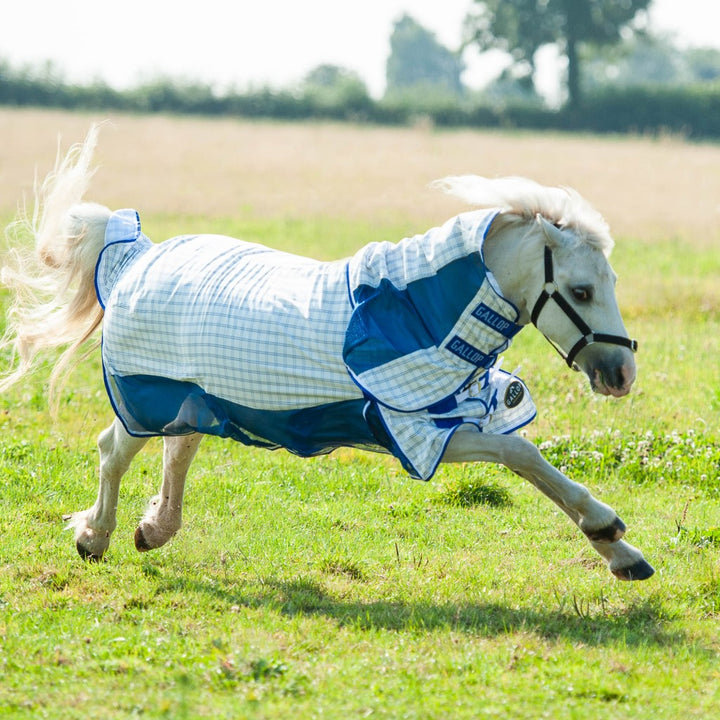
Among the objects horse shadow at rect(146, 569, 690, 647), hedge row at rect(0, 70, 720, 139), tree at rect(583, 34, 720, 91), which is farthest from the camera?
tree at rect(583, 34, 720, 91)

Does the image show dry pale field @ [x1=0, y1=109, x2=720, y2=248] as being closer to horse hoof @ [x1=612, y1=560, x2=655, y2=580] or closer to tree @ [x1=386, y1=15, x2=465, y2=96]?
horse hoof @ [x1=612, y1=560, x2=655, y2=580]

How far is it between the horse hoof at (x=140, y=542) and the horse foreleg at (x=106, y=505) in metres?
0.14

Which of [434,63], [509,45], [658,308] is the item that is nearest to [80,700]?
[658,308]

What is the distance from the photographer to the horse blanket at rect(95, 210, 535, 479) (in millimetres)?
4926

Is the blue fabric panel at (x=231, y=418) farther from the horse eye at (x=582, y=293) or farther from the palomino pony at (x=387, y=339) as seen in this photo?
the horse eye at (x=582, y=293)

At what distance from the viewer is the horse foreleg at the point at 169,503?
589 centimetres

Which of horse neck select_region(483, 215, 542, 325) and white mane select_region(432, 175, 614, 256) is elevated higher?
white mane select_region(432, 175, 614, 256)

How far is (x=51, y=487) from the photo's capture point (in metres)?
6.90

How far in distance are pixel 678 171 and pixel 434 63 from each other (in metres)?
114

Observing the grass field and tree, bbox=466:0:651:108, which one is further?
tree, bbox=466:0:651:108

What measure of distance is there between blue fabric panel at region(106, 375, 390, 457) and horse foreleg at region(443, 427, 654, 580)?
0.43 meters

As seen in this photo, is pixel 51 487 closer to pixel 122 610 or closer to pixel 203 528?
pixel 203 528

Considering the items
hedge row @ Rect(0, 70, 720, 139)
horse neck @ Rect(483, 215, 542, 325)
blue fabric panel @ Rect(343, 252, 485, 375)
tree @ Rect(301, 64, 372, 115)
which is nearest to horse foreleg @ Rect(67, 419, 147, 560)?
blue fabric panel @ Rect(343, 252, 485, 375)

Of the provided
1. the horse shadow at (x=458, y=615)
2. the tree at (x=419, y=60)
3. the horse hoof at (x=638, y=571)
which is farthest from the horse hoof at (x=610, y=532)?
the tree at (x=419, y=60)
